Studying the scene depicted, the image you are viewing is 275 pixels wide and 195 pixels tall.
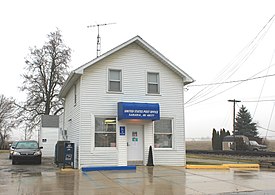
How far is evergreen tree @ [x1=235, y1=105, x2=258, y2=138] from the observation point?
208 ft

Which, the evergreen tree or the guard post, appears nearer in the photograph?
the guard post

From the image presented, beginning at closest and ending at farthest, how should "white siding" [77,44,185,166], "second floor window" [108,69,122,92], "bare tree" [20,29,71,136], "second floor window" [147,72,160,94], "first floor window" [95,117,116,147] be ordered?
"white siding" [77,44,185,166], "first floor window" [95,117,116,147], "second floor window" [108,69,122,92], "second floor window" [147,72,160,94], "bare tree" [20,29,71,136]

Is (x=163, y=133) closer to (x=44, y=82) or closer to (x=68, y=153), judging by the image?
(x=68, y=153)

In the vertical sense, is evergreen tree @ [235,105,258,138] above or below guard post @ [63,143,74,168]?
above

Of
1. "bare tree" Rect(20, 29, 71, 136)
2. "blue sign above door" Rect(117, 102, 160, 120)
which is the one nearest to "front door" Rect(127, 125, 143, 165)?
"blue sign above door" Rect(117, 102, 160, 120)

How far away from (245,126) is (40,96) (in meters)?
40.4

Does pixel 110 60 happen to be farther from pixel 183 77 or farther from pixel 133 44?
pixel 183 77

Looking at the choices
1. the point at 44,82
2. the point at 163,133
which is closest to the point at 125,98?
the point at 163,133

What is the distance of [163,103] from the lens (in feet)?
61.1

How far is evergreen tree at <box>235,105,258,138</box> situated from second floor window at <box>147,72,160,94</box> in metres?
48.4

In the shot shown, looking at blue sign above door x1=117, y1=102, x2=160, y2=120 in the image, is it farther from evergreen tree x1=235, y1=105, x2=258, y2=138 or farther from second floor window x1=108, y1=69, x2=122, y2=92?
evergreen tree x1=235, y1=105, x2=258, y2=138

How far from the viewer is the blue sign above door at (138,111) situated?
55.3 ft

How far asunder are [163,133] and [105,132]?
334 centimetres

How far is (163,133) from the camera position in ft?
60.6
